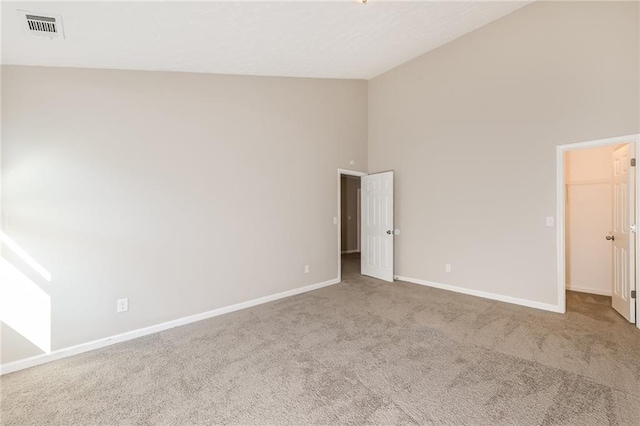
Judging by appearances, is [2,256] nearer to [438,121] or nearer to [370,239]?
[370,239]

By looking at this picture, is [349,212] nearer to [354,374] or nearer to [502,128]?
[502,128]

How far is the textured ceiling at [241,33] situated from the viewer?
2090mm

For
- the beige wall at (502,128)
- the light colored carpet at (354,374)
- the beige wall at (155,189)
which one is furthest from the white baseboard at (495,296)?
the beige wall at (155,189)

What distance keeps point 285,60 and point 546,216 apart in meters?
3.77

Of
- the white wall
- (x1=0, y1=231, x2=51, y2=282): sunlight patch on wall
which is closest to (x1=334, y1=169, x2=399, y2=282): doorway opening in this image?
the white wall

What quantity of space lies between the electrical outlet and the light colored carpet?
0.34m

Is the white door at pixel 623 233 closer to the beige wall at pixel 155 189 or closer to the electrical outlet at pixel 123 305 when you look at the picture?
the beige wall at pixel 155 189

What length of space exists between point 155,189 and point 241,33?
5.99 ft

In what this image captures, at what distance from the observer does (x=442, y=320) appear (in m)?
3.17

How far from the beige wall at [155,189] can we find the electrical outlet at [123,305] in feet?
0.21

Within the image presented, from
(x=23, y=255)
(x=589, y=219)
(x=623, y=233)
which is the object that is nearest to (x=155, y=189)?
(x=23, y=255)

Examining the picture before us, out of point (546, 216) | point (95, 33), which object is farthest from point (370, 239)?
point (95, 33)

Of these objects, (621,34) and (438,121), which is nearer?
(621,34)

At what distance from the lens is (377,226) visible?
16.7 feet
